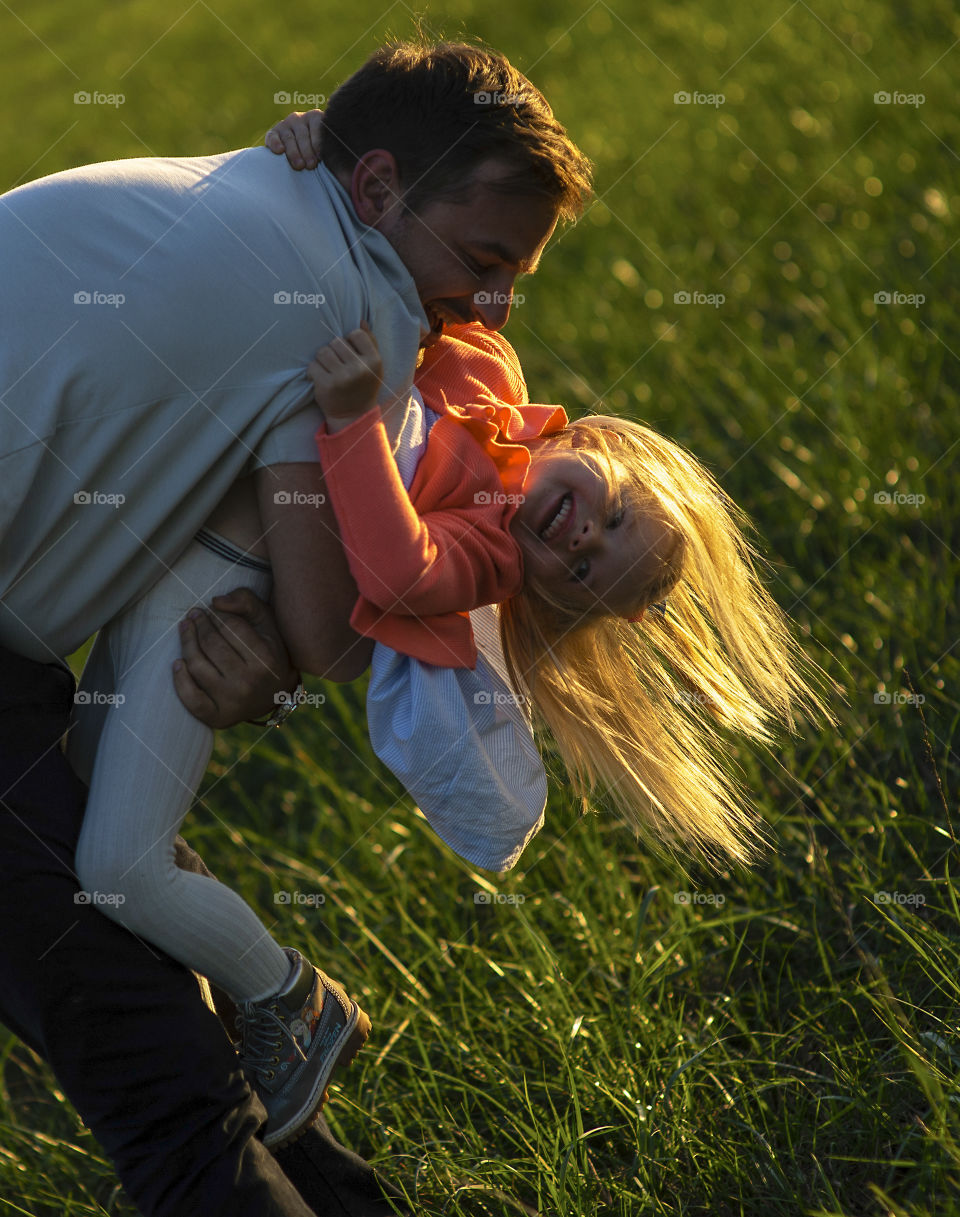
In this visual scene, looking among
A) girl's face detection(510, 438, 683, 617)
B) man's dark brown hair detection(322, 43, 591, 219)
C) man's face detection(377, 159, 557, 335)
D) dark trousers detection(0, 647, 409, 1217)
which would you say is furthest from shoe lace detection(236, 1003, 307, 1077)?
man's dark brown hair detection(322, 43, 591, 219)

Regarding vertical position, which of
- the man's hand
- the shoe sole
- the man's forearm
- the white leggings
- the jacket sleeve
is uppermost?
the jacket sleeve

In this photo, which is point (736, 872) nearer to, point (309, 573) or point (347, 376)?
point (309, 573)

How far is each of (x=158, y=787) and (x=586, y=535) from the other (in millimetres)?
909

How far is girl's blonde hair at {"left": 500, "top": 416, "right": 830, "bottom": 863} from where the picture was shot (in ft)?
7.93

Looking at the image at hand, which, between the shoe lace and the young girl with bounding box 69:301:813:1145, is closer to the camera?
the young girl with bounding box 69:301:813:1145

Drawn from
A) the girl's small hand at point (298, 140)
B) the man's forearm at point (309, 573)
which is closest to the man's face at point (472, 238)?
the girl's small hand at point (298, 140)

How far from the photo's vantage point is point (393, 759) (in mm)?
2100

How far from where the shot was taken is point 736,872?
2867 millimetres

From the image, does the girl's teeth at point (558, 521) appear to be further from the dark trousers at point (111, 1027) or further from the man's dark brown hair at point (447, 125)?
the dark trousers at point (111, 1027)

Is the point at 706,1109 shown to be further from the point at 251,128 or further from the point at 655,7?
the point at 655,7

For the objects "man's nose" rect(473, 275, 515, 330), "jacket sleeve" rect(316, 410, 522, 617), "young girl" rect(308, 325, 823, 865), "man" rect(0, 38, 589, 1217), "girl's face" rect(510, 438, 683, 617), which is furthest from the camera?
"girl's face" rect(510, 438, 683, 617)

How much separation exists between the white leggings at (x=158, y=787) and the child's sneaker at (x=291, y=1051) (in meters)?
0.05

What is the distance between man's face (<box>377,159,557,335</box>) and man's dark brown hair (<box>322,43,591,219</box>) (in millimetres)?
18

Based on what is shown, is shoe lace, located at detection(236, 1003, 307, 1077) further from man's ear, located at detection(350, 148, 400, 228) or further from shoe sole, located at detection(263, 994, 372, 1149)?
man's ear, located at detection(350, 148, 400, 228)
